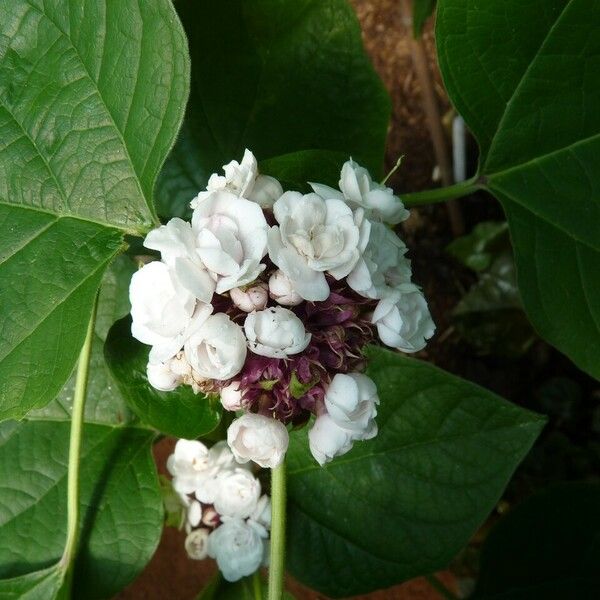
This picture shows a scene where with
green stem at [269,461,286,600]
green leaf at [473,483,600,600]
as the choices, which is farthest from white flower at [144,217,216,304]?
green leaf at [473,483,600,600]

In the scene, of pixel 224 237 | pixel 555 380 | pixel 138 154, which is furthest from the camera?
pixel 555 380

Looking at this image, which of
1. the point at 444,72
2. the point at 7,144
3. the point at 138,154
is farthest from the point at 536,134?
the point at 7,144

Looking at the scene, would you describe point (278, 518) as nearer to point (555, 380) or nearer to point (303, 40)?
point (303, 40)

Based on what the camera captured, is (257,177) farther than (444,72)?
No

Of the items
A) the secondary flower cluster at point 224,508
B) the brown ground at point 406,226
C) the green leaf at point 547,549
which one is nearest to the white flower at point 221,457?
the secondary flower cluster at point 224,508

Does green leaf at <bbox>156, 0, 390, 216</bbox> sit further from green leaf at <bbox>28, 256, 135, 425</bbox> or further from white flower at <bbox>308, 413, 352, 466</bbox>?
white flower at <bbox>308, 413, 352, 466</bbox>

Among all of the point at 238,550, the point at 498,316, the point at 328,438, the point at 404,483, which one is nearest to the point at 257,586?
the point at 238,550
